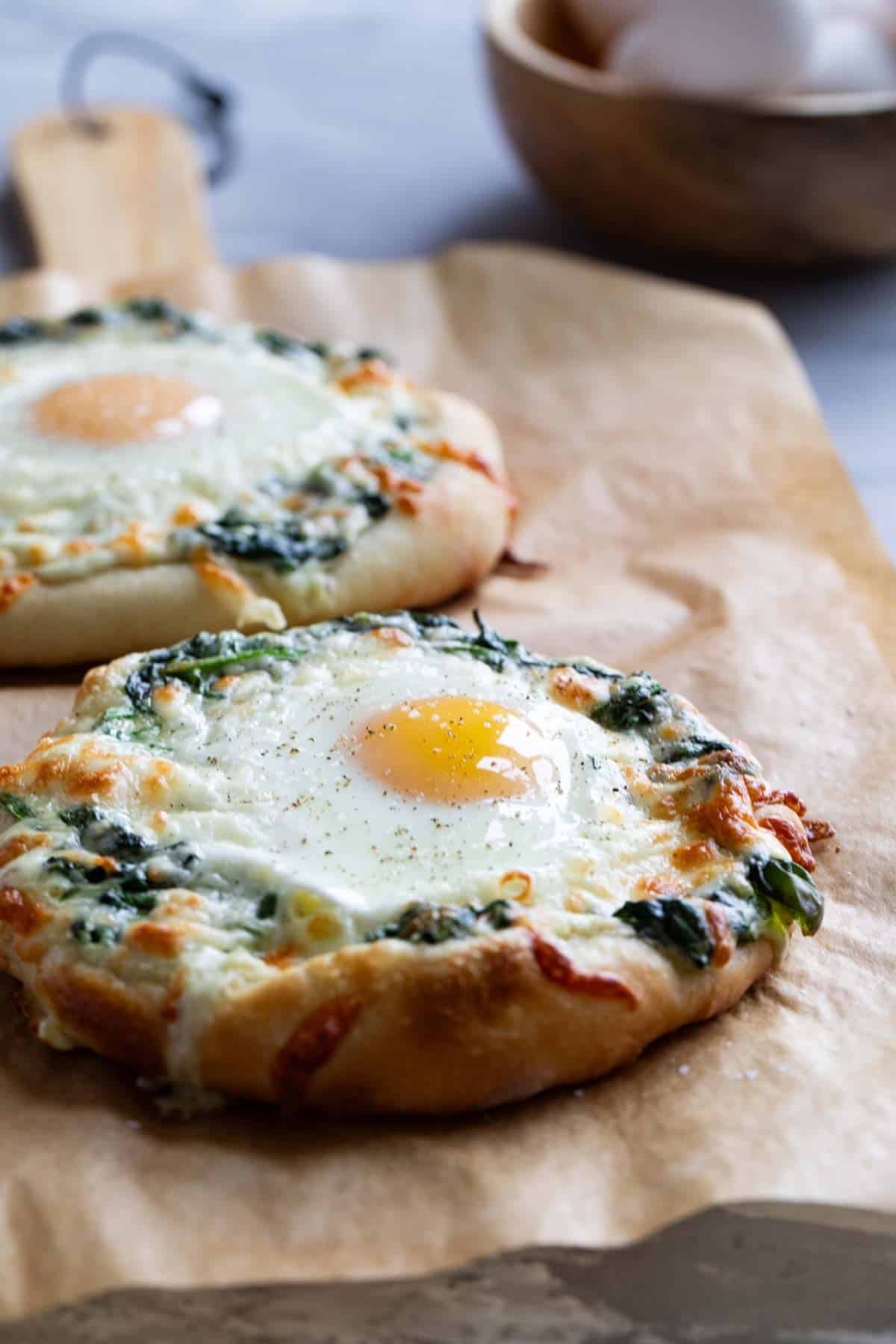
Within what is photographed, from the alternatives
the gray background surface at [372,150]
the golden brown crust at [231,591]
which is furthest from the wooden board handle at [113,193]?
the golden brown crust at [231,591]

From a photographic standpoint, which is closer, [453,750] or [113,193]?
[453,750]

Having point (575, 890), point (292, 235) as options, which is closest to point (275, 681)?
point (575, 890)

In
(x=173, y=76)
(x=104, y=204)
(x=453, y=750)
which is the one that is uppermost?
(x=453, y=750)

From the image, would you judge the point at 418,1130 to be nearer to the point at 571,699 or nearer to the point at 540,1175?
the point at 540,1175

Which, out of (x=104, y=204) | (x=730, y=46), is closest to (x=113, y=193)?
(x=104, y=204)

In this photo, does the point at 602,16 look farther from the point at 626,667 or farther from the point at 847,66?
the point at 626,667

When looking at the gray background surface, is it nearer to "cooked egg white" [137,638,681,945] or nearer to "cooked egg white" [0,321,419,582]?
"cooked egg white" [0,321,419,582]
